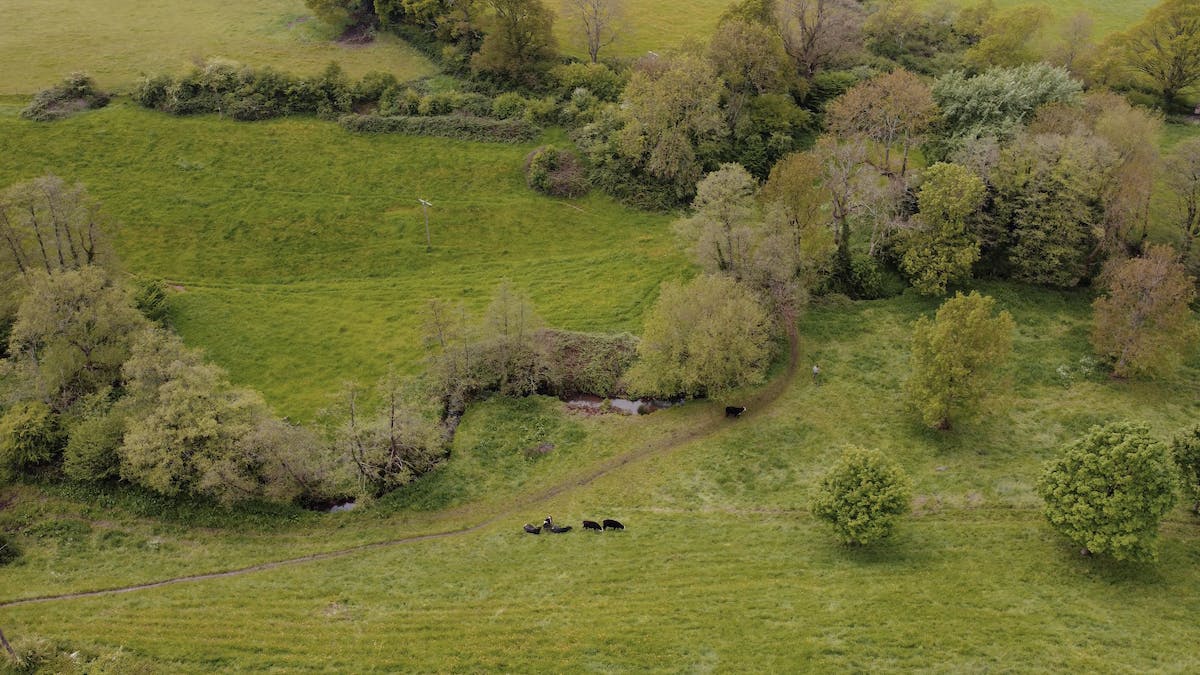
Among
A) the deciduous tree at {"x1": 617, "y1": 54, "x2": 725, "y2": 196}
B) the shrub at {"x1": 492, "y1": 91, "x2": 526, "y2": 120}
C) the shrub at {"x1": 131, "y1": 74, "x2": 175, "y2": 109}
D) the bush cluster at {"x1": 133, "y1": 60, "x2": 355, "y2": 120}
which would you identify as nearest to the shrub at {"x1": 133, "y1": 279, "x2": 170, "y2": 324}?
the bush cluster at {"x1": 133, "y1": 60, "x2": 355, "y2": 120}

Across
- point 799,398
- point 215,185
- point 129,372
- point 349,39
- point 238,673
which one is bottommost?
point 238,673

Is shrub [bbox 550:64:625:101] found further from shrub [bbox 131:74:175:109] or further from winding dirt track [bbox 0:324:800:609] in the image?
shrub [bbox 131:74:175:109]

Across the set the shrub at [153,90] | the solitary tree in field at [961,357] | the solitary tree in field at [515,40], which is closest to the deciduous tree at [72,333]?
the shrub at [153,90]

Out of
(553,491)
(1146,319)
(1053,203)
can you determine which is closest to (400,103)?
(553,491)

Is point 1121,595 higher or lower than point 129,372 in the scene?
lower

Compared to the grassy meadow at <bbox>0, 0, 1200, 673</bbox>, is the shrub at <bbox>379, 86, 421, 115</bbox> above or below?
above

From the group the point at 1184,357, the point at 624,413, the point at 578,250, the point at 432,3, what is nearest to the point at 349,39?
the point at 432,3

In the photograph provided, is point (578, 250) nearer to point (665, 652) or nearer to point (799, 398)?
point (799, 398)
